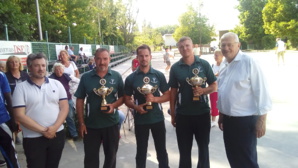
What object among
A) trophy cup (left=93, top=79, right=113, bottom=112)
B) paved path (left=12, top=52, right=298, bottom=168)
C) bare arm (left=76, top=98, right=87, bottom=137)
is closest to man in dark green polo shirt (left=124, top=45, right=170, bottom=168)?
trophy cup (left=93, top=79, right=113, bottom=112)

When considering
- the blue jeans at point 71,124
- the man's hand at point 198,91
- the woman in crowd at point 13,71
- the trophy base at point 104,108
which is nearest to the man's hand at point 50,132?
the trophy base at point 104,108

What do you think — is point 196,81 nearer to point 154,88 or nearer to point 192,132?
point 154,88

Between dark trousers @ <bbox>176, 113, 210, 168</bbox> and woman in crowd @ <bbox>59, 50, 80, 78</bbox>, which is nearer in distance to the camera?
dark trousers @ <bbox>176, 113, 210, 168</bbox>

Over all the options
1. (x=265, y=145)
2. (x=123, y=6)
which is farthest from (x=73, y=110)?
(x=123, y=6)

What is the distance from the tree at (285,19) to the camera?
42188mm

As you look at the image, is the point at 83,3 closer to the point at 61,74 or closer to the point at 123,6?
the point at 123,6

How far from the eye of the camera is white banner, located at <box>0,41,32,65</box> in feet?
28.1

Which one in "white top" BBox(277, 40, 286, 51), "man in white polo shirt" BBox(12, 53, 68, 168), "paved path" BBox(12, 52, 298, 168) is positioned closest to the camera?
"man in white polo shirt" BBox(12, 53, 68, 168)

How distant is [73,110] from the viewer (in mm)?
5715

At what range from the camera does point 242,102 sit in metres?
3.01

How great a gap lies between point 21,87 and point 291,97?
8418mm

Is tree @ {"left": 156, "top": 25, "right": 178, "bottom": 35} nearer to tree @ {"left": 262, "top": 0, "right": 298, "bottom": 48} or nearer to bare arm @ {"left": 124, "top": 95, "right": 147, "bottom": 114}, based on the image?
tree @ {"left": 262, "top": 0, "right": 298, "bottom": 48}

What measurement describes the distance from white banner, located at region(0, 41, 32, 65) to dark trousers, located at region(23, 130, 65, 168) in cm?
670

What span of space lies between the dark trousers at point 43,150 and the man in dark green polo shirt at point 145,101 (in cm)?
105
